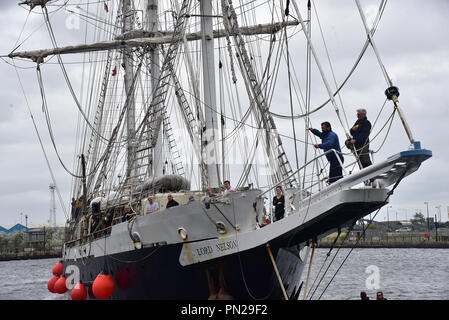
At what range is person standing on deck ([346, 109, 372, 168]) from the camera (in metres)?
14.8

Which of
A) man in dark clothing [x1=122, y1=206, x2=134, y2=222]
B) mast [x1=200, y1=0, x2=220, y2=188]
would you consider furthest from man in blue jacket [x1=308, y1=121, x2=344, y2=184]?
man in dark clothing [x1=122, y1=206, x2=134, y2=222]

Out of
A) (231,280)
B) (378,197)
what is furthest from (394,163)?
(231,280)

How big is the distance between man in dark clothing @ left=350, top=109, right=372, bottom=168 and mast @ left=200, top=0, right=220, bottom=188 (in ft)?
21.7

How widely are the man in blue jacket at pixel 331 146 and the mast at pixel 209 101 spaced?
5585mm

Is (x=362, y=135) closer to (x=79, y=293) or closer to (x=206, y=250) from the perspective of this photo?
(x=206, y=250)

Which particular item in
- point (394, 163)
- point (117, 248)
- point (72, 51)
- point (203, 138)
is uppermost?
point (72, 51)

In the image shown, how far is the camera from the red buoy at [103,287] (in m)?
19.9

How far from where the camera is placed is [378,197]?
14.9 meters

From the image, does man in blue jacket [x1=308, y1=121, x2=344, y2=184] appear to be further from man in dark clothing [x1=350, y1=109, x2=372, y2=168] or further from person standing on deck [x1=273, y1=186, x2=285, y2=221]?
person standing on deck [x1=273, y1=186, x2=285, y2=221]

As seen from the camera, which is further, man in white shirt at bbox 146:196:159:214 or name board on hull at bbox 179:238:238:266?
man in white shirt at bbox 146:196:159:214

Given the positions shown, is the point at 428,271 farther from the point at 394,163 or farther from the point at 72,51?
the point at 394,163
